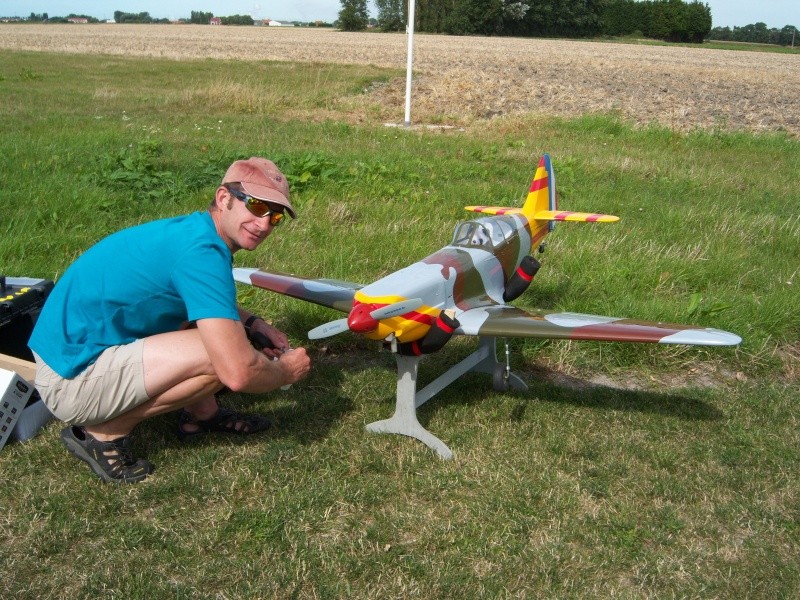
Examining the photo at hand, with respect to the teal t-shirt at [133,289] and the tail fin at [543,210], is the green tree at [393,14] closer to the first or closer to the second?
the tail fin at [543,210]

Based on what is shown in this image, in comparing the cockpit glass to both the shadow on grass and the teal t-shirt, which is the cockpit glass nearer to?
the shadow on grass

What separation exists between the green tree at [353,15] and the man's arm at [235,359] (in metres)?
93.1

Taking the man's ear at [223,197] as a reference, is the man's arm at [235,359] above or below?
below

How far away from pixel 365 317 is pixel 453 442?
0.97 m

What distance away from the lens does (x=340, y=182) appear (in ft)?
28.3

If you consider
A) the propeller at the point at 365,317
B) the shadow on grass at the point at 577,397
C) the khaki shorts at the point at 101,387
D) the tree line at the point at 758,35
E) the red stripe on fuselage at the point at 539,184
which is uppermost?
the tree line at the point at 758,35

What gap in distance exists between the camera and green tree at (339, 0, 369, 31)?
90062mm

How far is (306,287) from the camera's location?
185 inches

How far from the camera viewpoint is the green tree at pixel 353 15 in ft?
295

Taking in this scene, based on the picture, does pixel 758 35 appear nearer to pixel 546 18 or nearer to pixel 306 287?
pixel 546 18

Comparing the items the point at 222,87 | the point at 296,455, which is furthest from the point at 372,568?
the point at 222,87

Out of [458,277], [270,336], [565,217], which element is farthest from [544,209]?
[270,336]

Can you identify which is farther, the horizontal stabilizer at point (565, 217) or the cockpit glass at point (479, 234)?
the horizontal stabilizer at point (565, 217)

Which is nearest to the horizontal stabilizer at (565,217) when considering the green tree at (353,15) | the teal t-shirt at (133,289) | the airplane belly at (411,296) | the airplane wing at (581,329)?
the airplane wing at (581,329)
